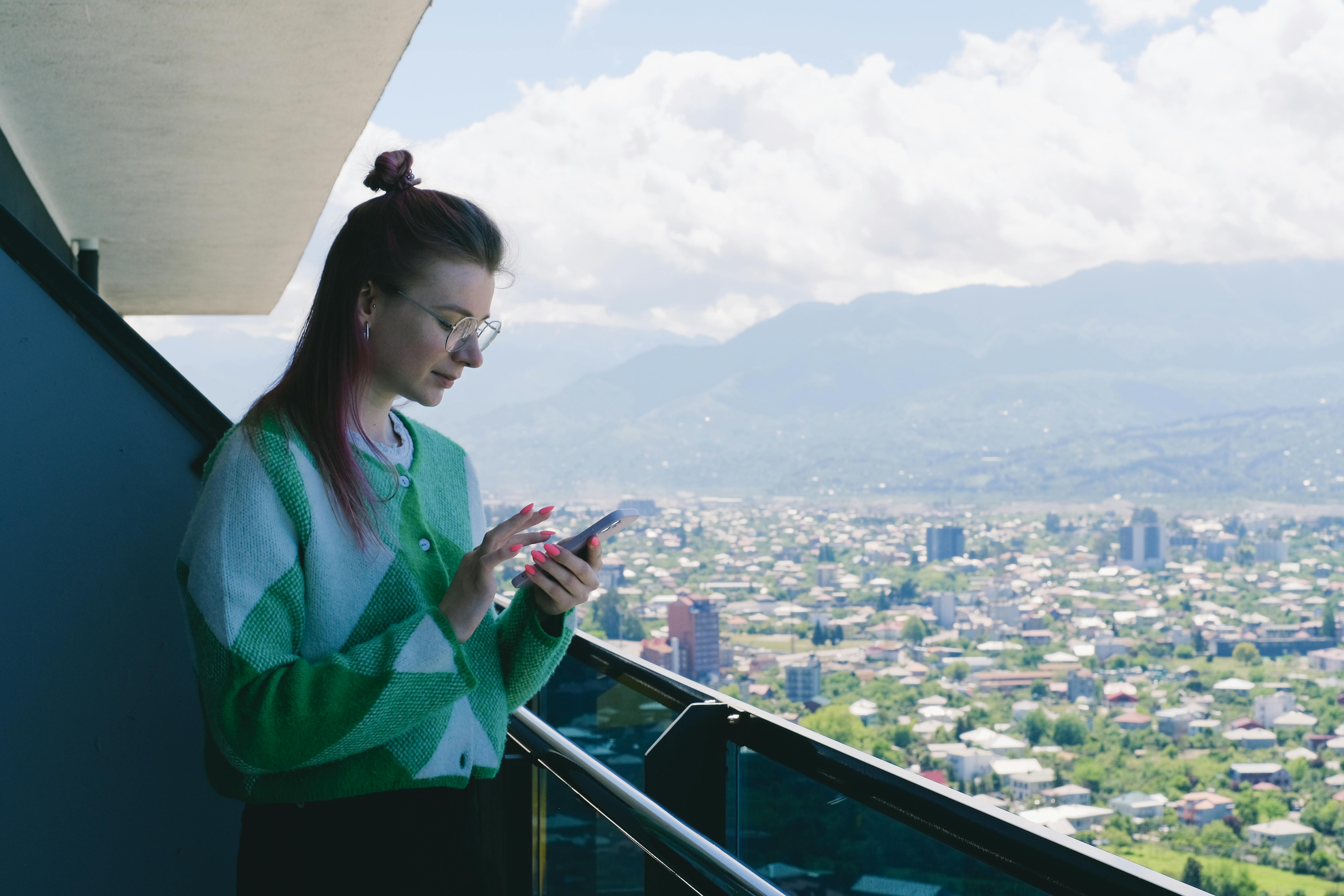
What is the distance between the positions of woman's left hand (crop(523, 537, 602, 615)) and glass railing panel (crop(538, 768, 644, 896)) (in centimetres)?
43

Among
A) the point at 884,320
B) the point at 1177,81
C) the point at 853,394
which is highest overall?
the point at 1177,81

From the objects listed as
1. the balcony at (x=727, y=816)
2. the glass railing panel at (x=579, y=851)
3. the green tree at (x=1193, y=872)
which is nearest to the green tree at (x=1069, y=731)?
the green tree at (x=1193, y=872)

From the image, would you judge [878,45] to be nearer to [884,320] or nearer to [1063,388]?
[884,320]

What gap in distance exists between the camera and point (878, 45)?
100m

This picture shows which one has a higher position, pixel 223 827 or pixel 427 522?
pixel 427 522

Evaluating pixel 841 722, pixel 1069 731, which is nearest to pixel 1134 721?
pixel 1069 731

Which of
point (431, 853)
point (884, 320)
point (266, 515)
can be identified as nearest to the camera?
point (266, 515)

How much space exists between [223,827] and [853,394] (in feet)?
176

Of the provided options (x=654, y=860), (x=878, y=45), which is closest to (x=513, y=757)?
(x=654, y=860)

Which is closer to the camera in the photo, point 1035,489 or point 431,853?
point 431,853

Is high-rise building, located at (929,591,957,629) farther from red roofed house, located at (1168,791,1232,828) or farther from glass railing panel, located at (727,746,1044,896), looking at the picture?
glass railing panel, located at (727,746,1044,896)

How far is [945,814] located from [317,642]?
78 cm

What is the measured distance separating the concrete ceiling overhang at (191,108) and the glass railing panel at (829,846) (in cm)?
207

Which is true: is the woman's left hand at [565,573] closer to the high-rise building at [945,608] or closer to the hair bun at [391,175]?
the hair bun at [391,175]
